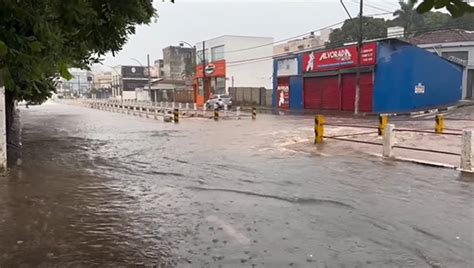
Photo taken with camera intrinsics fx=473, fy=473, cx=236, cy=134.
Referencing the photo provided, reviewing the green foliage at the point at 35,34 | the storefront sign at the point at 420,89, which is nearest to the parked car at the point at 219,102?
the storefront sign at the point at 420,89

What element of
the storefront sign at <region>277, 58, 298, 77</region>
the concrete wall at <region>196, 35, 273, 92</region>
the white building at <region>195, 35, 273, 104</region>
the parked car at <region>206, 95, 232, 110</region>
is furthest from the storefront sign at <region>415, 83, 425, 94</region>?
the concrete wall at <region>196, 35, 273, 92</region>

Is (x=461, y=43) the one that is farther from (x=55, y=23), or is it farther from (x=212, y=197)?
(x=55, y=23)

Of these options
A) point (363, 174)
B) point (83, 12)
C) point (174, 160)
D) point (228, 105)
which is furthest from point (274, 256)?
point (228, 105)

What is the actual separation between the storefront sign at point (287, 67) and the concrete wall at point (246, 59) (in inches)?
634

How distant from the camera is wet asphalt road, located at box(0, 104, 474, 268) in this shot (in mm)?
5188

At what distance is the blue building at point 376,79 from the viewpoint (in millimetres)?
34375

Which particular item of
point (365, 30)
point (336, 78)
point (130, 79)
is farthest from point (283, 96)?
point (130, 79)

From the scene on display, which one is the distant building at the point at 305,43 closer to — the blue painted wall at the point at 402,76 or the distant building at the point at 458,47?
the distant building at the point at 458,47

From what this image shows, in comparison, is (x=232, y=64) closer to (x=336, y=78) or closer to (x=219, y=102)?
(x=219, y=102)

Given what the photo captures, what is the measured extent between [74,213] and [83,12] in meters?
4.20

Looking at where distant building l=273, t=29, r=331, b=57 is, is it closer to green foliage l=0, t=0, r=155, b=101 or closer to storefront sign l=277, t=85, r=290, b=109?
storefront sign l=277, t=85, r=290, b=109

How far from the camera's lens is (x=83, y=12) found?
376 cm

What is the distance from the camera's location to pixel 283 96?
150ft

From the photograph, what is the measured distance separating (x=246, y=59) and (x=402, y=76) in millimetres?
32753
